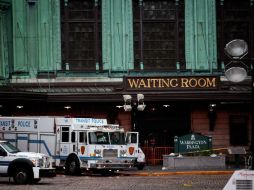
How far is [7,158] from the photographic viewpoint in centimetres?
2853

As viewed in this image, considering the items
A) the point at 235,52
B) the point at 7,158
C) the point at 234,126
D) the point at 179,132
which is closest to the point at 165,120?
the point at 179,132

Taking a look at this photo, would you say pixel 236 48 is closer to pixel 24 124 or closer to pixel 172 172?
pixel 172 172

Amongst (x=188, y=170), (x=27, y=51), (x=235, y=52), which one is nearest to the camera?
(x=235, y=52)

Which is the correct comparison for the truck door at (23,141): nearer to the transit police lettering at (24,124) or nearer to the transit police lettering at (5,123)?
the transit police lettering at (24,124)

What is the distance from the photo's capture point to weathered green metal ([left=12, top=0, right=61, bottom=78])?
44.5 meters

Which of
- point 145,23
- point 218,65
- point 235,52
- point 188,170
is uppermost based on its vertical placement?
point 145,23

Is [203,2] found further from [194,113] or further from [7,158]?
[7,158]

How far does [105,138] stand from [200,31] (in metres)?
13.1

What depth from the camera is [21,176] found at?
28.3m

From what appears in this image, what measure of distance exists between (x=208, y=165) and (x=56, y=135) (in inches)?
346

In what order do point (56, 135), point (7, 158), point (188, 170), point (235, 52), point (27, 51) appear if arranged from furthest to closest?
point (27, 51), point (188, 170), point (56, 135), point (7, 158), point (235, 52)

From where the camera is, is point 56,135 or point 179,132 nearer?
point 56,135

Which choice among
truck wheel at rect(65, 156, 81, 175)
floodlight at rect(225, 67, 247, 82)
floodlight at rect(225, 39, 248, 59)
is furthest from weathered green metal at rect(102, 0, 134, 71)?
floodlight at rect(225, 39, 248, 59)

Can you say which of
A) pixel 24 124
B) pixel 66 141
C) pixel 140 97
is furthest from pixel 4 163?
pixel 140 97
